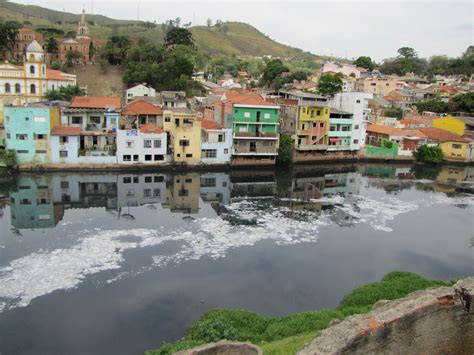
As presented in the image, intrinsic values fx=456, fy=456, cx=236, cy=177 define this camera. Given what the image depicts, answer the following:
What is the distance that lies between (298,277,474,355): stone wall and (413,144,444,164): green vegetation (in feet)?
120

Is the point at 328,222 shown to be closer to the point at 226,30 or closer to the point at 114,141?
the point at 114,141

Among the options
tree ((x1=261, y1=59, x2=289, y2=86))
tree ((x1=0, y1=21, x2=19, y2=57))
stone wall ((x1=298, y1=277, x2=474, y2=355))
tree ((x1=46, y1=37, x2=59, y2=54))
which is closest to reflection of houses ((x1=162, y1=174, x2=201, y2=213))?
stone wall ((x1=298, y1=277, x2=474, y2=355))

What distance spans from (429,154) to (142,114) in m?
27.7

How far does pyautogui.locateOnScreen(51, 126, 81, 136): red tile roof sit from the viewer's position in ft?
111

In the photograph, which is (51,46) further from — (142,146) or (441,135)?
(441,135)

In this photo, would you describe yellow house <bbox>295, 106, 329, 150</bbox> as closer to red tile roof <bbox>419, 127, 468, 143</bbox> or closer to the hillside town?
the hillside town

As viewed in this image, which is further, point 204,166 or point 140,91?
point 140,91

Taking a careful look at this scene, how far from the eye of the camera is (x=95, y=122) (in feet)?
128

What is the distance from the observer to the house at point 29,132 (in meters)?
33.2

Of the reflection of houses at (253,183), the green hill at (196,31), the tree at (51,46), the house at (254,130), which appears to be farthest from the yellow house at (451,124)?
the green hill at (196,31)

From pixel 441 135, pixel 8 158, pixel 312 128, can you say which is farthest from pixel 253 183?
pixel 441 135

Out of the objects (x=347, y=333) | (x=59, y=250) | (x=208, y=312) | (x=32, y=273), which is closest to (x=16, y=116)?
(x=59, y=250)

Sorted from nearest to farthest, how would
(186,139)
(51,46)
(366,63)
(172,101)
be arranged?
(186,139) < (172,101) < (51,46) < (366,63)

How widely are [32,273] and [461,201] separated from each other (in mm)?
27264
